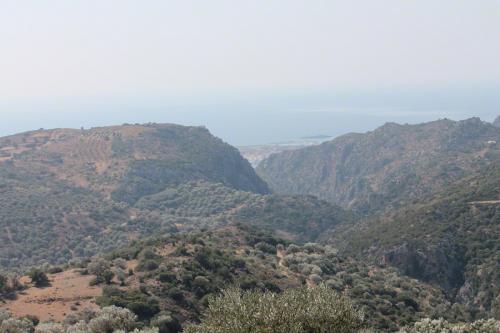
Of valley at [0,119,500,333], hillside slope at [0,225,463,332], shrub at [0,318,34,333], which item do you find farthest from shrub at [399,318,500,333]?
shrub at [0,318,34,333]

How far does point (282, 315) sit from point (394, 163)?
147334 mm

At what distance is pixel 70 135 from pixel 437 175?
97803mm

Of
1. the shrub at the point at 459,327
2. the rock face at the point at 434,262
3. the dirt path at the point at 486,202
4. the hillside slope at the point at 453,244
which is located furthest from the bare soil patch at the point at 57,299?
the dirt path at the point at 486,202

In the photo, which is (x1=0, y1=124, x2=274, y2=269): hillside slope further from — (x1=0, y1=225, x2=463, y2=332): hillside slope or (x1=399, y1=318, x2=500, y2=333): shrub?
Answer: (x1=399, y1=318, x2=500, y2=333): shrub

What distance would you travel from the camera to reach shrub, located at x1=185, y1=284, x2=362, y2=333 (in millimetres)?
14703

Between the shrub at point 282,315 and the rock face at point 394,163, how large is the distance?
289 ft

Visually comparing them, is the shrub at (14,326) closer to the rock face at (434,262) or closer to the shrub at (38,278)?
the shrub at (38,278)

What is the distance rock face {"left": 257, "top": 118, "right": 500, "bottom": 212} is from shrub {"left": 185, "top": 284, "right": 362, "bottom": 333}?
8794cm

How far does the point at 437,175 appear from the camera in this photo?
116m

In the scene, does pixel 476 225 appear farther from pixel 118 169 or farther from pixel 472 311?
pixel 118 169

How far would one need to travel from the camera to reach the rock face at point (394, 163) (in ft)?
394

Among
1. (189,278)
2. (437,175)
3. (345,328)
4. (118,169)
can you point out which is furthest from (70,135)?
(345,328)

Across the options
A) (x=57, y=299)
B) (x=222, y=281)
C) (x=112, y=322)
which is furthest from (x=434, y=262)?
(x=112, y=322)

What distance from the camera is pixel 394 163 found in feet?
511
